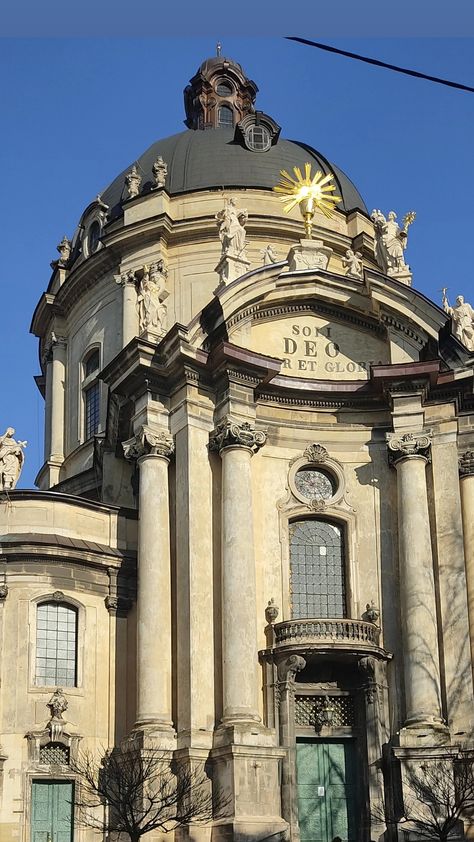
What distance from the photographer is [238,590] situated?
2619 cm

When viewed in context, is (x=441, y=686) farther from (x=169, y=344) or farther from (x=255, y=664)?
(x=169, y=344)

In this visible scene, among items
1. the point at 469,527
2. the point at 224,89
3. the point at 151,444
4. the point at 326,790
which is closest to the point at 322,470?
the point at 469,527

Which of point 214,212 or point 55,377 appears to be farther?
point 55,377

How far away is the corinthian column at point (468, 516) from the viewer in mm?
28562

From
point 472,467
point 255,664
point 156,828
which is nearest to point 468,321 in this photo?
point 472,467

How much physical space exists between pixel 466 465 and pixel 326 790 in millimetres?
8252

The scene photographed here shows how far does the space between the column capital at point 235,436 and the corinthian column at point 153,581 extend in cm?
104

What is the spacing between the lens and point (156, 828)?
24344 mm

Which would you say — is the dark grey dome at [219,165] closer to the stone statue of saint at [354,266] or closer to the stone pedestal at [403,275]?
the stone statue of saint at [354,266]

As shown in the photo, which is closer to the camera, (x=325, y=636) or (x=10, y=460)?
(x=325, y=636)

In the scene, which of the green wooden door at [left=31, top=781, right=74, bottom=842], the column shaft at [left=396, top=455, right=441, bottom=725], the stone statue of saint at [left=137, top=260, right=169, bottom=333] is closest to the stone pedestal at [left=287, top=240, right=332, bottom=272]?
the stone statue of saint at [left=137, top=260, right=169, bottom=333]

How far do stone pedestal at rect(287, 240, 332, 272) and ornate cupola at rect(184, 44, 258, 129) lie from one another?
16911 mm

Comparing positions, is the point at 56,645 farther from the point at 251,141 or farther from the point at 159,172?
the point at 251,141

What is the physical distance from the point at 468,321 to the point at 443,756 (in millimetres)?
11251
